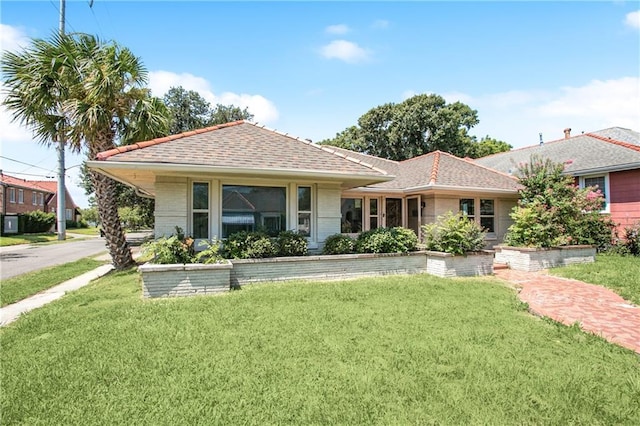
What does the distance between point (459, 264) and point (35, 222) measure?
41081 millimetres

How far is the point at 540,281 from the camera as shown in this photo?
9.31 m

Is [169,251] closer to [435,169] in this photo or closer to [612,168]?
[435,169]

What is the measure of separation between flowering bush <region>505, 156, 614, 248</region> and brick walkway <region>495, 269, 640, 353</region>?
2.42 meters

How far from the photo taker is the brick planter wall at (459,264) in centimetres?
961

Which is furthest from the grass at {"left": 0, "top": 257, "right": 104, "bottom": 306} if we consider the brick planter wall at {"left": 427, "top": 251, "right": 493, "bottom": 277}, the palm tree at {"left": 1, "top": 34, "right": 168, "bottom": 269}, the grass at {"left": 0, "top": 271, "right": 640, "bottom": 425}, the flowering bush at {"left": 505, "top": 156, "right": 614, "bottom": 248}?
the flowering bush at {"left": 505, "top": 156, "right": 614, "bottom": 248}

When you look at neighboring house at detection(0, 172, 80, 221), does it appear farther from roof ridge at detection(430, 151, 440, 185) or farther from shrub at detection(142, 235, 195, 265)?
roof ridge at detection(430, 151, 440, 185)

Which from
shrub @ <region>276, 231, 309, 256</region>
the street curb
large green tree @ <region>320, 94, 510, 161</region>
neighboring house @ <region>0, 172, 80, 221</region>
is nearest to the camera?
the street curb

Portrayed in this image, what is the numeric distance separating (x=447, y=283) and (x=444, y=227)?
2093mm

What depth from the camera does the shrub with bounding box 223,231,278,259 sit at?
8.33 meters

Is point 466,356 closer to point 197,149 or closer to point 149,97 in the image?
point 197,149

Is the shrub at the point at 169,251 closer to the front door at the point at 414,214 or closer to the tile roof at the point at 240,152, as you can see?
the tile roof at the point at 240,152

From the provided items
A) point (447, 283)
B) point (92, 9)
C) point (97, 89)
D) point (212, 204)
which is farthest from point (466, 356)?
point (92, 9)

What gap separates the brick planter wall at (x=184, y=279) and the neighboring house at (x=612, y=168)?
42.9ft

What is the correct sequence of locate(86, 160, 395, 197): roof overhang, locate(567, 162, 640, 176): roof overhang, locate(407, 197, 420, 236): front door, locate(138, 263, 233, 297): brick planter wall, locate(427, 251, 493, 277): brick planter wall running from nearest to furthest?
locate(138, 263, 233, 297): brick planter wall → locate(86, 160, 395, 197): roof overhang → locate(427, 251, 493, 277): brick planter wall → locate(567, 162, 640, 176): roof overhang → locate(407, 197, 420, 236): front door
